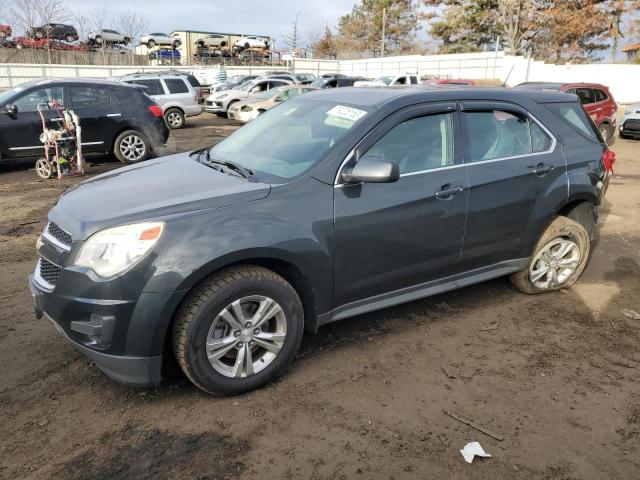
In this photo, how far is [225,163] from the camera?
374 cm

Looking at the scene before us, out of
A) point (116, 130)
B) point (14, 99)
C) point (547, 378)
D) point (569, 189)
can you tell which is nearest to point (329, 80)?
point (116, 130)

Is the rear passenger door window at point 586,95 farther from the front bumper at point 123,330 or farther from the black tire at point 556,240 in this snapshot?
the front bumper at point 123,330

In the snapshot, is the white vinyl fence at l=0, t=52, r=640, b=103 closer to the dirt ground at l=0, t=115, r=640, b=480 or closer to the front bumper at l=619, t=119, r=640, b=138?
the front bumper at l=619, t=119, r=640, b=138

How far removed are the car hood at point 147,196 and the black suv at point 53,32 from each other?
37425mm

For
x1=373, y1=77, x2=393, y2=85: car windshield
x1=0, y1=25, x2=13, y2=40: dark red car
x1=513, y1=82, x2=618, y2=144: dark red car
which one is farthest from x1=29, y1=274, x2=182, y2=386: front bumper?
x1=0, y1=25, x2=13, y2=40: dark red car

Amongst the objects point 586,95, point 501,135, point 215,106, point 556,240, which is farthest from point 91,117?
point 215,106

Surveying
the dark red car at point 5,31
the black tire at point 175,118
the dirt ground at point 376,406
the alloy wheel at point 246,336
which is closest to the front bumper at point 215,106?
the black tire at point 175,118

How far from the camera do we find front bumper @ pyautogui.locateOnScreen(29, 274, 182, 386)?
8.92 ft

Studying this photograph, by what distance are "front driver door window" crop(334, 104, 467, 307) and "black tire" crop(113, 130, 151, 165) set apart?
838cm

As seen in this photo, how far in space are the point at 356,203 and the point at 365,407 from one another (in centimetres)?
123

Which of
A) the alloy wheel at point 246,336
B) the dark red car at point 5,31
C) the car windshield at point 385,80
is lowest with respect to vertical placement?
the alloy wheel at point 246,336

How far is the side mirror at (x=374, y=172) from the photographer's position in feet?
10.3

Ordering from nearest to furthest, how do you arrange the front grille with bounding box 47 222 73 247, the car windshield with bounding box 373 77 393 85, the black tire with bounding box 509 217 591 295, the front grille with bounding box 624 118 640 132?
the front grille with bounding box 47 222 73 247 → the black tire with bounding box 509 217 591 295 → the front grille with bounding box 624 118 640 132 → the car windshield with bounding box 373 77 393 85

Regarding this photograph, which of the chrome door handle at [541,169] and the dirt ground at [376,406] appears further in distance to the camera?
the chrome door handle at [541,169]
